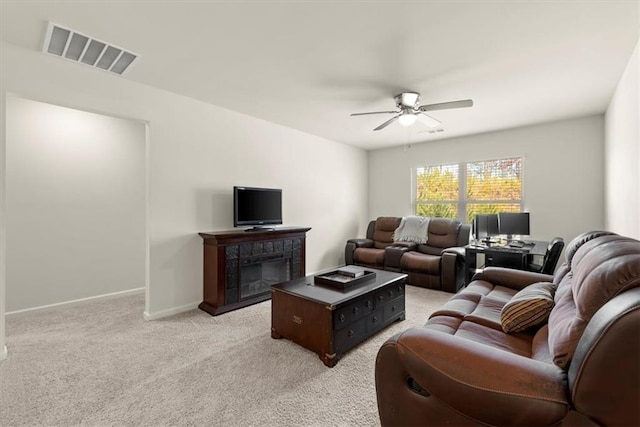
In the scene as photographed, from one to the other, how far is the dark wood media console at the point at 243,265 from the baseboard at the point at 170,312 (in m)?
0.11

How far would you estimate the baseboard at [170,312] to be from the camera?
10.3ft

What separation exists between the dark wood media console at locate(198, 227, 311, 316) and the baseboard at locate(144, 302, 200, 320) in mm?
107

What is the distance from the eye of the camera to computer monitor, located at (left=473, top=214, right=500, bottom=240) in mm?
4129

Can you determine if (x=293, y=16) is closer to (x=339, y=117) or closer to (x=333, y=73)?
(x=333, y=73)

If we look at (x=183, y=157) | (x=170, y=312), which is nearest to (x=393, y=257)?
(x=170, y=312)

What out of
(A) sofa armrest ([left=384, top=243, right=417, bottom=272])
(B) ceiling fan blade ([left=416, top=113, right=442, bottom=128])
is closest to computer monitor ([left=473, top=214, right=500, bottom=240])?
(A) sofa armrest ([left=384, top=243, right=417, bottom=272])

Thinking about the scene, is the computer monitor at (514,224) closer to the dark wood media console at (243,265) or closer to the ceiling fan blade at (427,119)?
the ceiling fan blade at (427,119)

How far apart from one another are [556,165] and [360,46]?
3923 mm

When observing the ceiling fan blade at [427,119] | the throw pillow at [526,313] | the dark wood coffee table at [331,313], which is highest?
the ceiling fan blade at [427,119]

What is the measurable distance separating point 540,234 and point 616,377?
4496 millimetres

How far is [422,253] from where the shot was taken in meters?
5.01

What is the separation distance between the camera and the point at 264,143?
4316 millimetres

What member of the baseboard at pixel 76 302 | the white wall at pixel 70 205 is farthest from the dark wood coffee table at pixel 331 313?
the white wall at pixel 70 205

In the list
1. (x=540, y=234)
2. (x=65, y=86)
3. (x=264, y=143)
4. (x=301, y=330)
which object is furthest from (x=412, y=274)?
(x=65, y=86)
